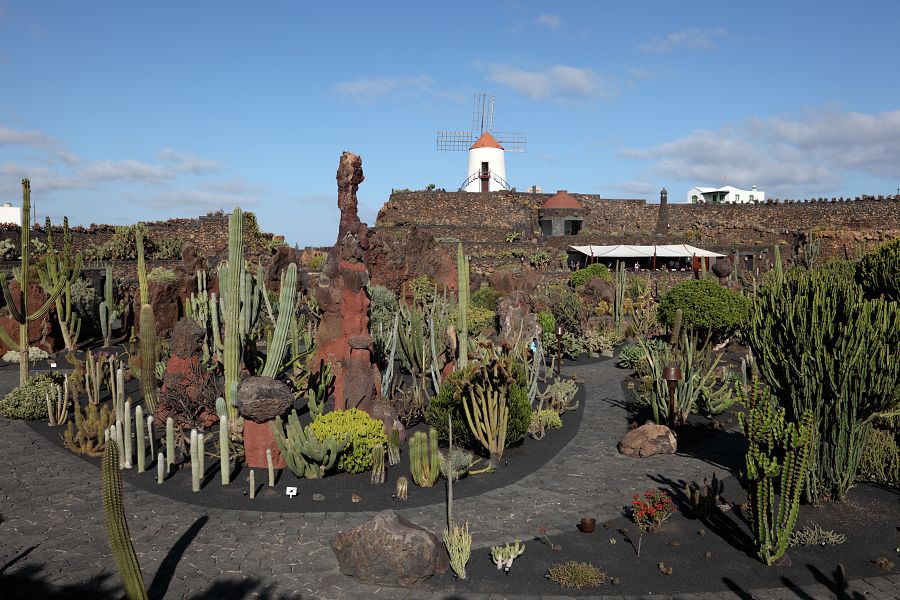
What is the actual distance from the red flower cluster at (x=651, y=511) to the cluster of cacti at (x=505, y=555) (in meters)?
1.52

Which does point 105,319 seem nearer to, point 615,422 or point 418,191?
point 615,422

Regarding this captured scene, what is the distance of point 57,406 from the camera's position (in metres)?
12.1

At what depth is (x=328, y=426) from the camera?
31.4 feet

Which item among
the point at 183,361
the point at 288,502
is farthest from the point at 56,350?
the point at 288,502

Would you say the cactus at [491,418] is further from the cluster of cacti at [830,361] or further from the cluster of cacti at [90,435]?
the cluster of cacti at [90,435]

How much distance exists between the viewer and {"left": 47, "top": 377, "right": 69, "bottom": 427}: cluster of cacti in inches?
464

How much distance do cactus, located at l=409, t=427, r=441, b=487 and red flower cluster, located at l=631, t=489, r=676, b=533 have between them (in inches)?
99.2

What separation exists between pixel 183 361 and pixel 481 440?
202 inches

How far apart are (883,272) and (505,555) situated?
902 cm

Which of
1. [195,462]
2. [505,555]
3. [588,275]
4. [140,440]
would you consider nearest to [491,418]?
[505,555]

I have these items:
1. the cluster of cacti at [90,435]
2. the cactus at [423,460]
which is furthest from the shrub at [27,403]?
the cactus at [423,460]

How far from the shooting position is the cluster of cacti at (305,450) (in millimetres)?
9039

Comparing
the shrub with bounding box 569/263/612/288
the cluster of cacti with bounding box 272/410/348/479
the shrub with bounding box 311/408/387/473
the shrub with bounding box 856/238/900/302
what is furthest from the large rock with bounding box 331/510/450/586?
the shrub with bounding box 569/263/612/288

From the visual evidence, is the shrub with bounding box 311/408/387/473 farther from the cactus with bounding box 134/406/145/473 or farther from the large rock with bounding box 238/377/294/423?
the cactus with bounding box 134/406/145/473
